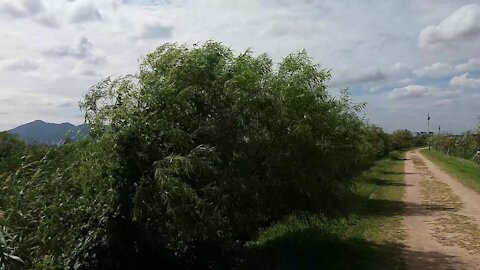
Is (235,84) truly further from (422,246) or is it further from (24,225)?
(422,246)

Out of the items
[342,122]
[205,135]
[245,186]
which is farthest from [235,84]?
[342,122]

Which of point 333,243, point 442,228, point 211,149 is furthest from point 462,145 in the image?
point 211,149

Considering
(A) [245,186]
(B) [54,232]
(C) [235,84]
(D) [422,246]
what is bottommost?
(D) [422,246]

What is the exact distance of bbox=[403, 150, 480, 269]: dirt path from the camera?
10977mm

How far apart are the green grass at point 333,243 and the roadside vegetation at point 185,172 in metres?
0.09

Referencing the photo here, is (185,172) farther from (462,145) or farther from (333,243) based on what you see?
(462,145)

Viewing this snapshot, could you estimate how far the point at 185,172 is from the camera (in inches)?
315

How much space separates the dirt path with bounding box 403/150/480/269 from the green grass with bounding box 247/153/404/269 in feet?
1.35

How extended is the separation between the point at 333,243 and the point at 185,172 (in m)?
5.33

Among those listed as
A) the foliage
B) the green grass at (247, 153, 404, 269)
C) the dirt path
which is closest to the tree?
the green grass at (247, 153, 404, 269)

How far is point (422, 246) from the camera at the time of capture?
12.4 m

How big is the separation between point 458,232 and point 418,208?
4.75 meters

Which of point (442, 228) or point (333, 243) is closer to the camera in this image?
point (333, 243)

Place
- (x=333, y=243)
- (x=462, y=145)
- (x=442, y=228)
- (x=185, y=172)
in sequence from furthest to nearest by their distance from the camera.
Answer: (x=462, y=145), (x=442, y=228), (x=333, y=243), (x=185, y=172)
